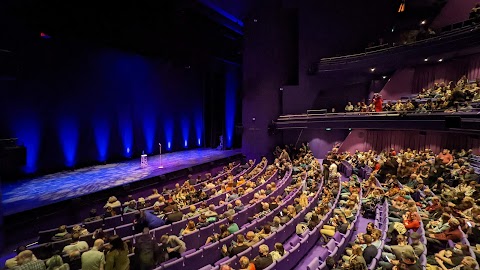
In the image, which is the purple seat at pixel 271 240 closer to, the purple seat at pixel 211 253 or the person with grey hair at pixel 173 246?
the purple seat at pixel 211 253

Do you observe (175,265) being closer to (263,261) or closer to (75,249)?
(263,261)

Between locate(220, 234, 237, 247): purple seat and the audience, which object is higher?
the audience

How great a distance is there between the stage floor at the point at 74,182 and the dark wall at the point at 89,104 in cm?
108

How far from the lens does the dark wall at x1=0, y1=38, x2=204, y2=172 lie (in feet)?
34.0

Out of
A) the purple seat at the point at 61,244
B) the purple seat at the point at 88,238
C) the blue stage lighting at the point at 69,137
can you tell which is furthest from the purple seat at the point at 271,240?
the blue stage lighting at the point at 69,137

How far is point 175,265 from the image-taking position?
14.0 feet

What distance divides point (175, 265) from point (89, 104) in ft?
34.4

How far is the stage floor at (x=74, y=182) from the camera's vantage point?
7570 mm

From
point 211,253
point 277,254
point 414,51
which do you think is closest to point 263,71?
point 414,51

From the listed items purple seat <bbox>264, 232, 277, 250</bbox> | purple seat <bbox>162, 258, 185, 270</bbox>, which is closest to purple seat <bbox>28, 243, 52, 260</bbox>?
purple seat <bbox>162, 258, 185, 270</bbox>

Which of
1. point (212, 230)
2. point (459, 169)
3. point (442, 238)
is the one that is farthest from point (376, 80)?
point (212, 230)

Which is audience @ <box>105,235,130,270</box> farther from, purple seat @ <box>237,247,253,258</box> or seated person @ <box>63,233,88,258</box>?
purple seat @ <box>237,247,253,258</box>

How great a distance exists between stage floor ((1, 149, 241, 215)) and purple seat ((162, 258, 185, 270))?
4.90 m

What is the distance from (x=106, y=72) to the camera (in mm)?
12945
